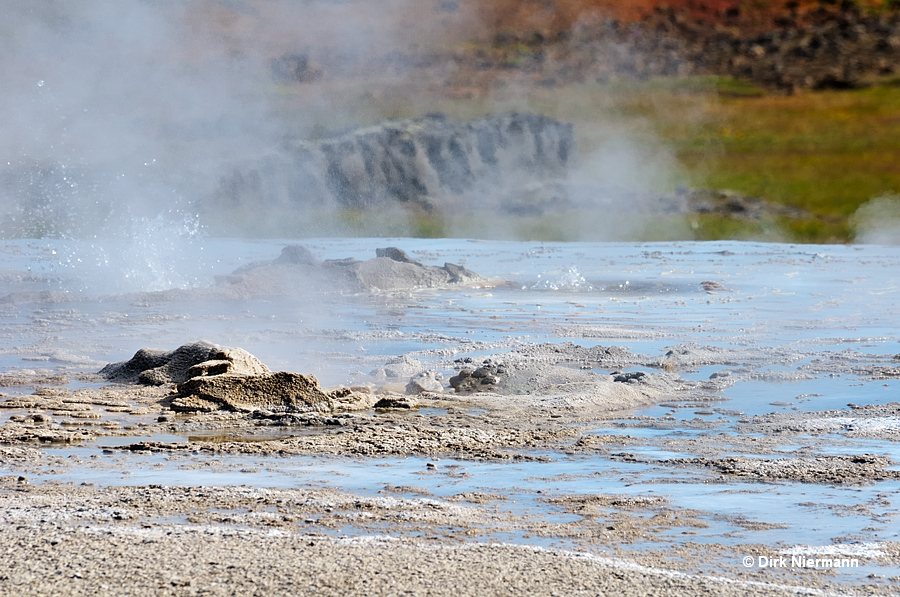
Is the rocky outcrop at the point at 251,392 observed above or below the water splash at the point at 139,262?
below

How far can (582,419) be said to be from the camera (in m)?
7.95

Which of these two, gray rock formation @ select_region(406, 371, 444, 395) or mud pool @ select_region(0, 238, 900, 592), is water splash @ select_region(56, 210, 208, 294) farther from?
gray rock formation @ select_region(406, 371, 444, 395)

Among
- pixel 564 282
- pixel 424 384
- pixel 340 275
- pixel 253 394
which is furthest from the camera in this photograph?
pixel 564 282

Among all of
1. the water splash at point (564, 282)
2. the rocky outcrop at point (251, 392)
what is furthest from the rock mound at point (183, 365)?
the water splash at point (564, 282)

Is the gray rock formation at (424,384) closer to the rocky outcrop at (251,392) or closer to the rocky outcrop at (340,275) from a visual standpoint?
the rocky outcrop at (251,392)

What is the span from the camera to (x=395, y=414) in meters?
8.01

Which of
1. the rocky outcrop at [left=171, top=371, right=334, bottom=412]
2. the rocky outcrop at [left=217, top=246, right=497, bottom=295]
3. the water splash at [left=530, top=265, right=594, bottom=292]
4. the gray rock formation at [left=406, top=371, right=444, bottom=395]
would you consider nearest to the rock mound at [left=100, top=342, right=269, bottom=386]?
the rocky outcrop at [left=171, top=371, right=334, bottom=412]

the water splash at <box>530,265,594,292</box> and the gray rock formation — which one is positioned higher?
the water splash at <box>530,265,594,292</box>

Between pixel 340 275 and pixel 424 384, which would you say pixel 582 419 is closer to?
pixel 424 384

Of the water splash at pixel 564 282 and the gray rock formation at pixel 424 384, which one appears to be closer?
the gray rock formation at pixel 424 384

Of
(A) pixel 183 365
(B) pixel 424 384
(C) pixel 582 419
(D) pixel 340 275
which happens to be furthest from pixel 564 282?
(C) pixel 582 419

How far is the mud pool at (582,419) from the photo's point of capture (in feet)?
16.0

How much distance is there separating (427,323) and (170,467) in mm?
8870

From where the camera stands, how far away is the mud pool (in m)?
4.86
